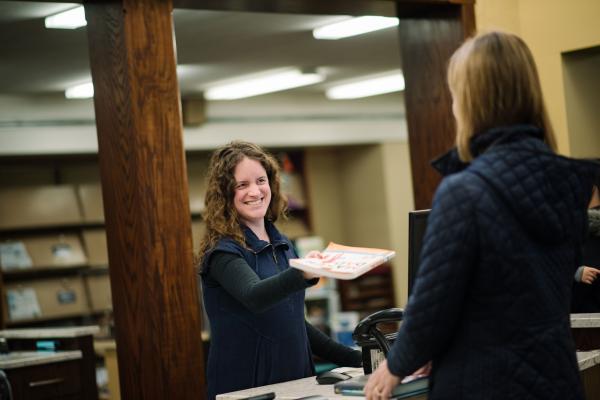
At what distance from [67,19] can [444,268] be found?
474cm

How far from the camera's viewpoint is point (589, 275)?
4043 mm

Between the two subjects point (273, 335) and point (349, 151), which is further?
point (349, 151)

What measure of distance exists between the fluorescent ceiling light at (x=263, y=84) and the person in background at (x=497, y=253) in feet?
23.7

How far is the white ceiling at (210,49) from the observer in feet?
21.3

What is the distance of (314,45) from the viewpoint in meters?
7.92

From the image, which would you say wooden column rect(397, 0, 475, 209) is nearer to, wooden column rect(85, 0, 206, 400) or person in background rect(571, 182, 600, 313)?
person in background rect(571, 182, 600, 313)

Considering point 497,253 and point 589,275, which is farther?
point 589,275

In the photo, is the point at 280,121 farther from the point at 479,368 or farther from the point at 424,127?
the point at 479,368

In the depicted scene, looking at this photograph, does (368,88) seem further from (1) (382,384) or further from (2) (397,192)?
→ (1) (382,384)

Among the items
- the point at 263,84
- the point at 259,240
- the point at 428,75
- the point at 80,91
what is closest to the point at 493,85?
the point at 259,240

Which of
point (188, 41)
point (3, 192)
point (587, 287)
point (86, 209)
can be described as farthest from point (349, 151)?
point (587, 287)

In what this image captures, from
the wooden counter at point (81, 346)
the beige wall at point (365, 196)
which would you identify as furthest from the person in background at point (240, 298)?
the beige wall at point (365, 196)

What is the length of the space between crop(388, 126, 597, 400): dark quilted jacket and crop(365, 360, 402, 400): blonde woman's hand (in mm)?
82

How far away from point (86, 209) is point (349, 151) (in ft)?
12.4
